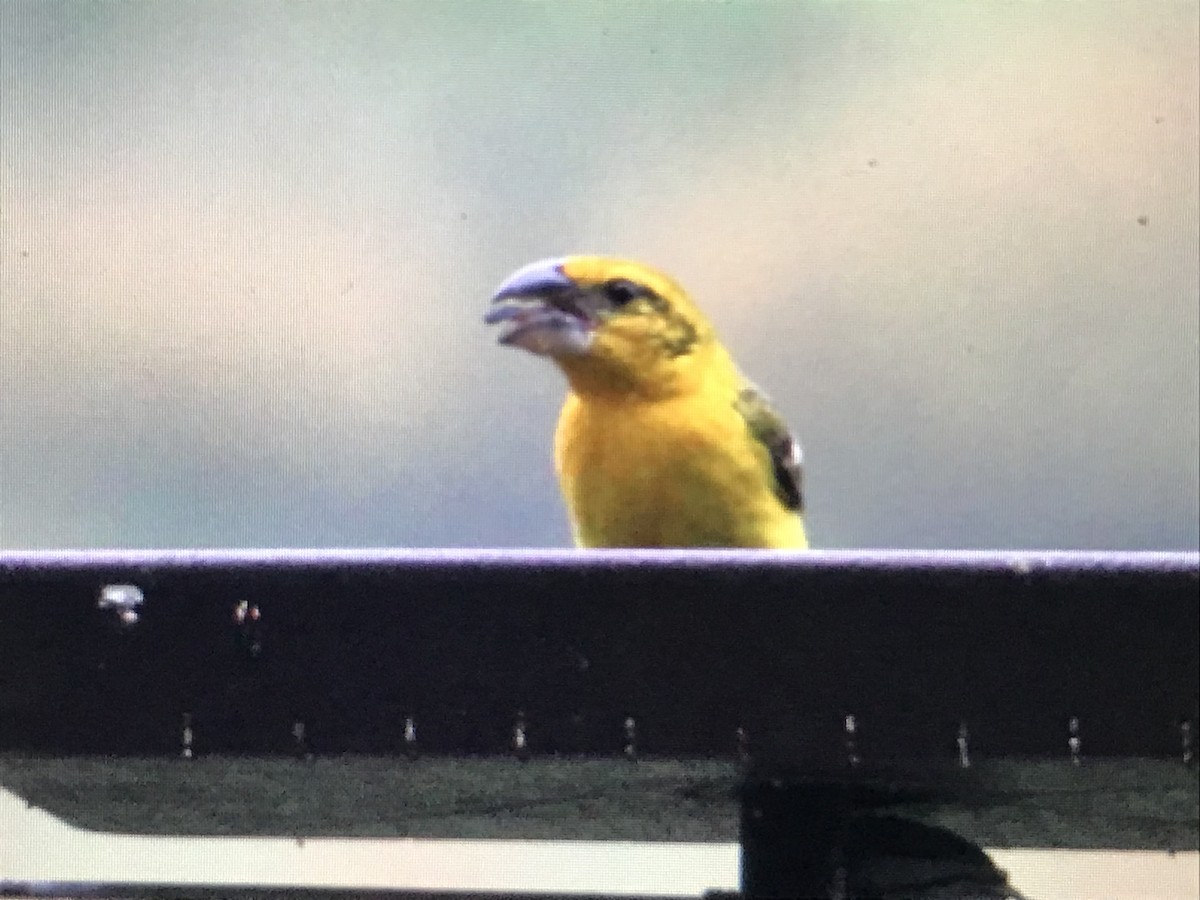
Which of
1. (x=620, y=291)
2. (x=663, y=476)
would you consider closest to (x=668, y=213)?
(x=620, y=291)

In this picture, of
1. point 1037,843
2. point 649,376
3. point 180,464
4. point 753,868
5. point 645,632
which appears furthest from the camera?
point 180,464

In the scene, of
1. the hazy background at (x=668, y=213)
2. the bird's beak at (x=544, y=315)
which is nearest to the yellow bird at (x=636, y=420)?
the bird's beak at (x=544, y=315)

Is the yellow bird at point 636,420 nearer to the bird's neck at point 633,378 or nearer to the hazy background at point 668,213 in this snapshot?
the bird's neck at point 633,378

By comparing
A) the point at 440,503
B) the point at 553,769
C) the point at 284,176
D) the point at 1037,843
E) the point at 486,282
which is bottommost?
the point at 1037,843

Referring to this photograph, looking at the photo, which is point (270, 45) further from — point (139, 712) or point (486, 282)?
point (139, 712)

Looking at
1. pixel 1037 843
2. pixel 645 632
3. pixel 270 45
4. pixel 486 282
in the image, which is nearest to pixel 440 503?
pixel 486 282

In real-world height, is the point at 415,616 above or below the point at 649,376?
below

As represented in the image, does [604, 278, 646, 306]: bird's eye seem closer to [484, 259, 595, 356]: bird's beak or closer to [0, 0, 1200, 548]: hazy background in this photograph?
[484, 259, 595, 356]: bird's beak
